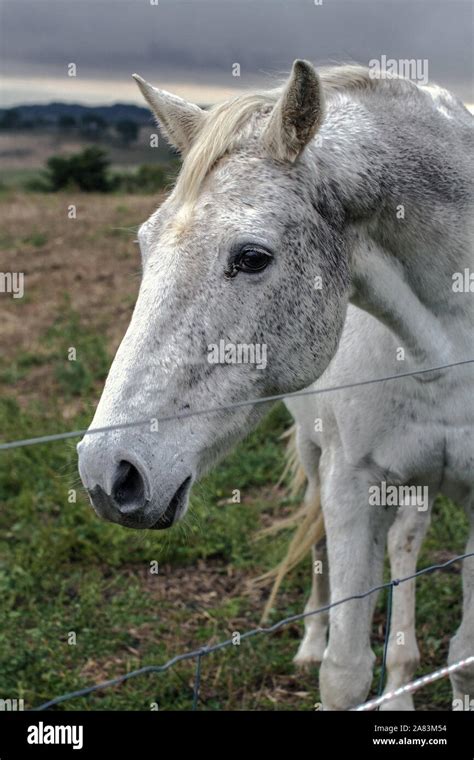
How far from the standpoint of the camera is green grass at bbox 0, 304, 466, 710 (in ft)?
13.5

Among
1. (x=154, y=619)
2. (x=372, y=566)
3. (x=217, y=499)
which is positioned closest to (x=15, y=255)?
(x=217, y=499)

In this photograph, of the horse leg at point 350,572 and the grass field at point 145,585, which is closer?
the horse leg at point 350,572

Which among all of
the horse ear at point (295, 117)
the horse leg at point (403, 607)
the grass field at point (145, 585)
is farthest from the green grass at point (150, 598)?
the horse ear at point (295, 117)

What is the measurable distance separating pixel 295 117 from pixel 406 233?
1.89ft

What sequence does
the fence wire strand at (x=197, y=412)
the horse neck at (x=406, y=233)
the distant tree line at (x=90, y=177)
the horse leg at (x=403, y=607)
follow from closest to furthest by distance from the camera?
the fence wire strand at (x=197, y=412) < the horse neck at (x=406, y=233) < the horse leg at (x=403, y=607) < the distant tree line at (x=90, y=177)

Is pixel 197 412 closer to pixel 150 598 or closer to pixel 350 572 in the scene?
pixel 350 572

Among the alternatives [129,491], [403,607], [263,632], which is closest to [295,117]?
[129,491]

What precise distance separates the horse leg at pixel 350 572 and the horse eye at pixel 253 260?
113 cm

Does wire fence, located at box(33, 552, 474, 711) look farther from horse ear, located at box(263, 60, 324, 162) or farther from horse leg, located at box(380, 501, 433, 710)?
horse ear, located at box(263, 60, 324, 162)

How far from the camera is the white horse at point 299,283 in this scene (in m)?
2.41

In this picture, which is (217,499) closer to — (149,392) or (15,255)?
(149,392)

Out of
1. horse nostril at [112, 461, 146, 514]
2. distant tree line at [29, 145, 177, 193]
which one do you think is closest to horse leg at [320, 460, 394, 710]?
horse nostril at [112, 461, 146, 514]

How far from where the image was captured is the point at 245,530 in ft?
18.2

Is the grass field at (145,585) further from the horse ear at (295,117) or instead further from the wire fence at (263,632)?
the horse ear at (295,117)
